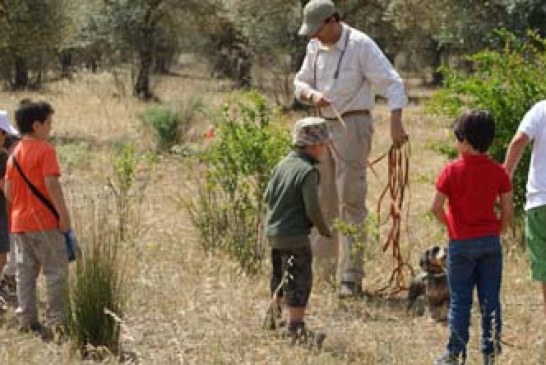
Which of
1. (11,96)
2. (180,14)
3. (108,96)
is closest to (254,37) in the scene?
(180,14)

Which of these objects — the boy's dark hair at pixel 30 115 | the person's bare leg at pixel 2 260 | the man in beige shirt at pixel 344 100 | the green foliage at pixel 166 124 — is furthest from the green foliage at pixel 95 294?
the green foliage at pixel 166 124

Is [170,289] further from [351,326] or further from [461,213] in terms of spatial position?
[461,213]

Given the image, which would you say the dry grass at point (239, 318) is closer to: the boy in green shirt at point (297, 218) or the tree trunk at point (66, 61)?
the boy in green shirt at point (297, 218)

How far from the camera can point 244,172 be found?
773cm

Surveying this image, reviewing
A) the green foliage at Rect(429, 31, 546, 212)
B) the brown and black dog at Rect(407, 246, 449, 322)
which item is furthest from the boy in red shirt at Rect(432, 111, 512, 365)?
the green foliage at Rect(429, 31, 546, 212)

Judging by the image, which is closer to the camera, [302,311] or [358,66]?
[302,311]

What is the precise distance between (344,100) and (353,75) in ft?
0.58

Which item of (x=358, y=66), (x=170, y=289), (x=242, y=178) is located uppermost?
(x=358, y=66)

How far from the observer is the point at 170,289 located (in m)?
6.90

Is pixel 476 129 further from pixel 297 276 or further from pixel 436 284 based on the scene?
pixel 436 284

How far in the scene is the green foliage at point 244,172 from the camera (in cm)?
766

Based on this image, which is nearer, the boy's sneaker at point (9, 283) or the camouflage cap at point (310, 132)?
the camouflage cap at point (310, 132)

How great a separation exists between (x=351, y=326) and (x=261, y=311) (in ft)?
1.97

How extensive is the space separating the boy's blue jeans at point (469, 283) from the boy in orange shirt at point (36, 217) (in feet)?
6.91
